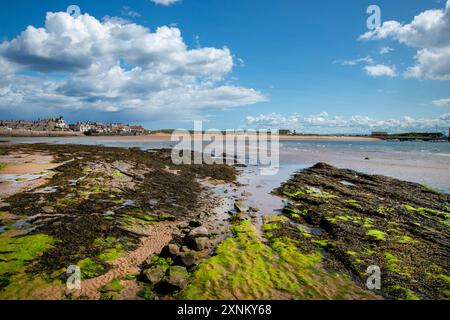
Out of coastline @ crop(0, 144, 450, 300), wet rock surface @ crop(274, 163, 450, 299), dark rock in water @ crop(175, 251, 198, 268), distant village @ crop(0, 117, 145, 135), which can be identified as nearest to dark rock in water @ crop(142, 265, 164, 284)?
coastline @ crop(0, 144, 450, 300)

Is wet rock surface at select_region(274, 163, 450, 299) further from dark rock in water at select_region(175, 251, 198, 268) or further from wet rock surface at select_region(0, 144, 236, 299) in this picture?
wet rock surface at select_region(0, 144, 236, 299)

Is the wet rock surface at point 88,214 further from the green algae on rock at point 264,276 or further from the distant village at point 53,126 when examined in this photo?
the distant village at point 53,126

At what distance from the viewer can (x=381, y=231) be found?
450 inches

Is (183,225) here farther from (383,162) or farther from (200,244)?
(383,162)

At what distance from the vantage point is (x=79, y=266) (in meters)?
7.61

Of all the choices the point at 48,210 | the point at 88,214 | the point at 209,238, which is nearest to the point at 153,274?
the point at 209,238

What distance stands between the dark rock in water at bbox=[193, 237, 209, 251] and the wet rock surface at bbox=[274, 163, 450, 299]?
3122 mm

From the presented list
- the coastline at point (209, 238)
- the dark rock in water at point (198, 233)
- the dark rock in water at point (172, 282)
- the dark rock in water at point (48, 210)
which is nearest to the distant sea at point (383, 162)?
the coastline at point (209, 238)

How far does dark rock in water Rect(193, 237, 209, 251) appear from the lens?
9.24 m

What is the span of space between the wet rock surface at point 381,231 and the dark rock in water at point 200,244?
312 cm

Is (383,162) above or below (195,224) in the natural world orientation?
above

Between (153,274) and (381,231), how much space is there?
32.7ft
